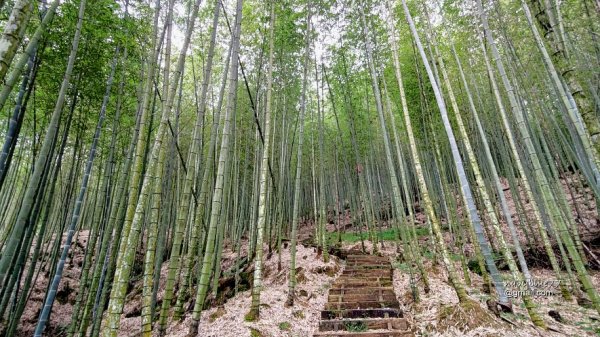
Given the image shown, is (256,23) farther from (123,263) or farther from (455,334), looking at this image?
(455,334)

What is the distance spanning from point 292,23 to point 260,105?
2138 millimetres

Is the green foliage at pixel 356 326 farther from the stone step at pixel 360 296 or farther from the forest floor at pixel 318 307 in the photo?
the stone step at pixel 360 296

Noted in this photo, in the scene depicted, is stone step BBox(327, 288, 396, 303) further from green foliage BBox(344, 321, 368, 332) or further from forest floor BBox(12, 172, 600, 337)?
green foliage BBox(344, 321, 368, 332)

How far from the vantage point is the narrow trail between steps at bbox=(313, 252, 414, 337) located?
331 cm

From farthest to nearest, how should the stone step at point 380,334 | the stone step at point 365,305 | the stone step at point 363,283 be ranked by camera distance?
the stone step at point 363,283, the stone step at point 365,305, the stone step at point 380,334

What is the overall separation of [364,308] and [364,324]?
0.55 m

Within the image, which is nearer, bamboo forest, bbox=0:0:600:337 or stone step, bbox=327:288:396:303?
bamboo forest, bbox=0:0:600:337

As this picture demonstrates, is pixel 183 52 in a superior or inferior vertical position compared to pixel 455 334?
superior

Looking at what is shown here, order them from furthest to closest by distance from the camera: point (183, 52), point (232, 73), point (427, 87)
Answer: point (427, 87)
point (232, 73)
point (183, 52)

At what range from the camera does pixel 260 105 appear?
6957 mm

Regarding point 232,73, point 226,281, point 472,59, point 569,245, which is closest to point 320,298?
point 226,281

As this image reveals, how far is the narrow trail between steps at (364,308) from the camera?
3.31 m

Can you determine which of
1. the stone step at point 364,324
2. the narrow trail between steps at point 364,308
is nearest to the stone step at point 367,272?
the narrow trail between steps at point 364,308

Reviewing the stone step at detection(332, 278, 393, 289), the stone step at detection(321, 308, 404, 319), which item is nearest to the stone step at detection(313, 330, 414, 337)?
the stone step at detection(321, 308, 404, 319)
